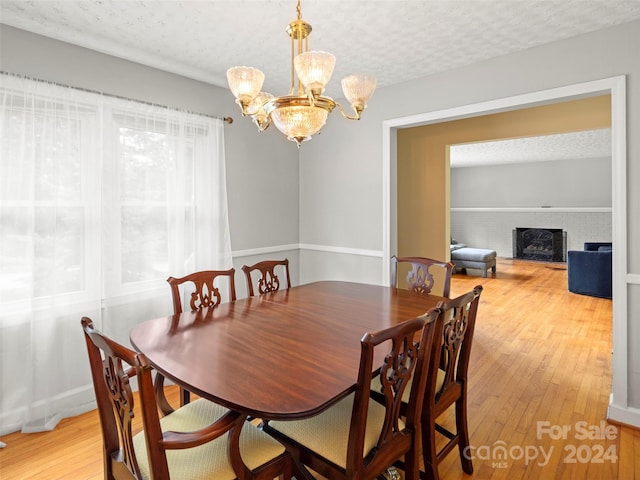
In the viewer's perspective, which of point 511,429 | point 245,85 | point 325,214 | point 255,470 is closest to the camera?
point 255,470

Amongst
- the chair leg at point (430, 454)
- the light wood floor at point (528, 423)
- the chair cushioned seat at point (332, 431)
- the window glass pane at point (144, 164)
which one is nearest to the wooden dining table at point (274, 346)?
the chair cushioned seat at point (332, 431)

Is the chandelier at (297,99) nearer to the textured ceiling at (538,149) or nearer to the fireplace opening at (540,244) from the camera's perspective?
the textured ceiling at (538,149)

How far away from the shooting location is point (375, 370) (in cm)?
130

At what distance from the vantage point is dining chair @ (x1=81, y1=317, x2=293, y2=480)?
1.02 metres

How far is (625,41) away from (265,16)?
218 centimetres

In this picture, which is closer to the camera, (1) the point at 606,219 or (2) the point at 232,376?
(2) the point at 232,376

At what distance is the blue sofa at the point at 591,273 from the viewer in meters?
5.41

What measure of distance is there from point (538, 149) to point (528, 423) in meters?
6.54

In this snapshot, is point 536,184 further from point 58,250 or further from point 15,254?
point 15,254

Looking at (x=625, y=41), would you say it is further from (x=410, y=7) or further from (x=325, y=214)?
(x=325, y=214)

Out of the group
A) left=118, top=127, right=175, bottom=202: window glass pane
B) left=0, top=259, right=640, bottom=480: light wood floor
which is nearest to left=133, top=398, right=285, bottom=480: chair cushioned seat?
left=0, top=259, right=640, bottom=480: light wood floor

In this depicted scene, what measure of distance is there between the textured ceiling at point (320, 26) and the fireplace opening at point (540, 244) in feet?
25.4

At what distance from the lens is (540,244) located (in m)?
9.25

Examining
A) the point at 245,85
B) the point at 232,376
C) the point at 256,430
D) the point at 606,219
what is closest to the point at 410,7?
the point at 245,85
